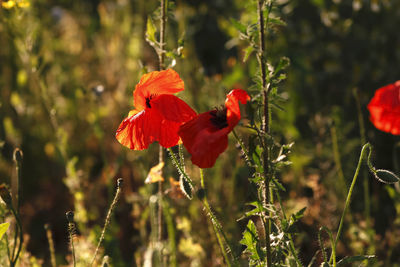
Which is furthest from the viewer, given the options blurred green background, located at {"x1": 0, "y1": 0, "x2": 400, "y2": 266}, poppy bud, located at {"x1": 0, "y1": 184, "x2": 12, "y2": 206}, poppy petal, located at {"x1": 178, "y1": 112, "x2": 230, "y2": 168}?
blurred green background, located at {"x1": 0, "y1": 0, "x2": 400, "y2": 266}

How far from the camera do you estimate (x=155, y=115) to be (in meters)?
1.37

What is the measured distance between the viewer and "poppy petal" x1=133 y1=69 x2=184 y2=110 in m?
1.34

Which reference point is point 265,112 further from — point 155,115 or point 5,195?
point 5,195

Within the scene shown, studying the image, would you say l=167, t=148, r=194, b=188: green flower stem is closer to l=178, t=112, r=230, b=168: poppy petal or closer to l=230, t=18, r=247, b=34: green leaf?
l=178, t=112, r=230, b=168: poppy petal

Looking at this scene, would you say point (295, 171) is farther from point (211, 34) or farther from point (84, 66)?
point (84, 66)


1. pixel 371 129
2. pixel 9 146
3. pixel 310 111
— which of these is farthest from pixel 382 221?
pixel 9 146

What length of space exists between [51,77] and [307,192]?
2397 millimetres

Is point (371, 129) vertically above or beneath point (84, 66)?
beneath

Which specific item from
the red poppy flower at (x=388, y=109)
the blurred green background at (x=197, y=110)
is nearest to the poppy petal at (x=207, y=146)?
the red poppy flower at (x=388, y=109)

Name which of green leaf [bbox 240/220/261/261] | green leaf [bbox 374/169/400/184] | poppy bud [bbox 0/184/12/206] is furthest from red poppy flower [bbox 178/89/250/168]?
poppy bud [bbox 0/184/12/206]

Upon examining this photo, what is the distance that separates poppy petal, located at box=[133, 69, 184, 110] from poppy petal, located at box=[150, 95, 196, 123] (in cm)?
6

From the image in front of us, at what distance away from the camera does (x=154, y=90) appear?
1401 millimetres

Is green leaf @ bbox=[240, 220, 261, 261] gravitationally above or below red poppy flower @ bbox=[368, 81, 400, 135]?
below

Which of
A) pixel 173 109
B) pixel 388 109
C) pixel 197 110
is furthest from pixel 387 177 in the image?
pixel 197 110
